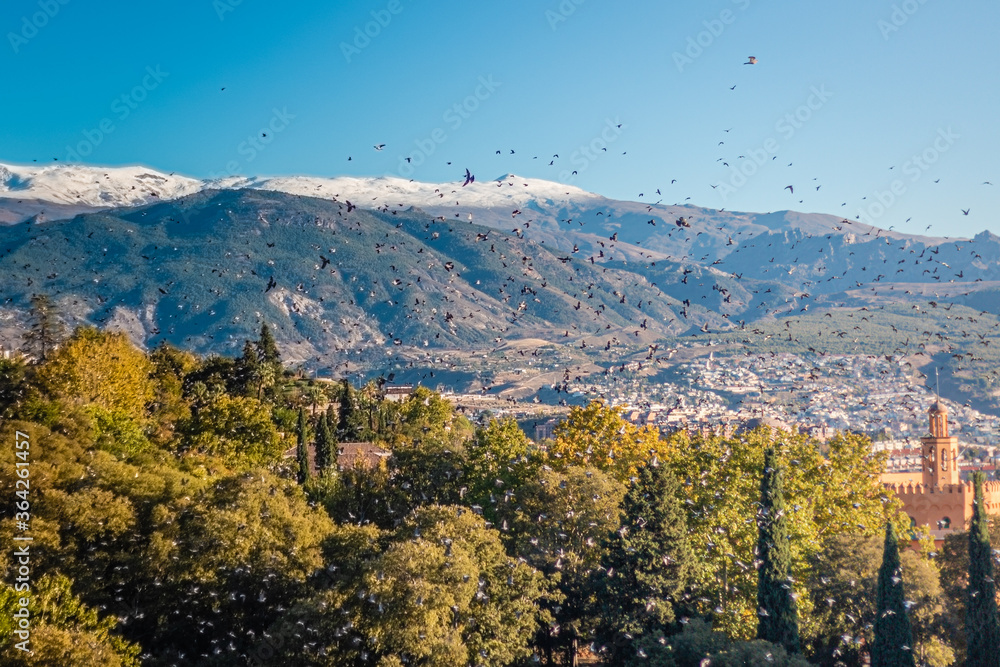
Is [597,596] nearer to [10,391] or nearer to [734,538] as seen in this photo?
[734,538]

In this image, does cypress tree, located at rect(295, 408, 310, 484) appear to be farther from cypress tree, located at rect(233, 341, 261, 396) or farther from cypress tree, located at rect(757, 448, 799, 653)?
cypress tree, located at rect(757, 448, 799, 653)

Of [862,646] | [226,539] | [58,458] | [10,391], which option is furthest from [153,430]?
[862,646]

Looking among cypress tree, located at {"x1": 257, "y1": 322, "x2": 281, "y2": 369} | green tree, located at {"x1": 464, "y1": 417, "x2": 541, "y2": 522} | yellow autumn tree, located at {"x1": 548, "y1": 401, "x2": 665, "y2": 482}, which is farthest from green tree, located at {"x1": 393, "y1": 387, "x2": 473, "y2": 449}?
yellow autumn tree, located at {"x1": 548, "y1": 401, "x2": 665, "y2": 482}

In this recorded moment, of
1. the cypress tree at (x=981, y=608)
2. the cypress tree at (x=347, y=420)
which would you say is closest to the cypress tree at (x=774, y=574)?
the cypress tree at (x=981, y=608)

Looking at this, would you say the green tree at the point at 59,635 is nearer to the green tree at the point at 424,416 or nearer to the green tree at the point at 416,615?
the green tree at the point at 416,615

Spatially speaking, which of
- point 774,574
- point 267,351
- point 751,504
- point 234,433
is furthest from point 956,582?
point 267,351
